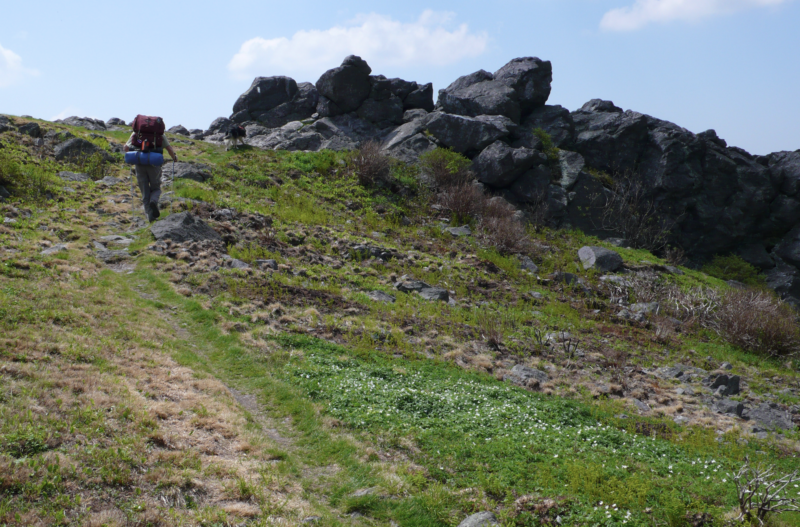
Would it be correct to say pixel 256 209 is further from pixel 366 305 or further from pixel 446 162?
pixel 446 162

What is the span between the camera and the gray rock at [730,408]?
31.4 ft

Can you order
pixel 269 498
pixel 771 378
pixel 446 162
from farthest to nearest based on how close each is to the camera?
pixel 446 162
pixel 771 378
pixel 269 498

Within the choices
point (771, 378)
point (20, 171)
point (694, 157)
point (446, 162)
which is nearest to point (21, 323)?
point (20, 171)

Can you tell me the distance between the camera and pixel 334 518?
485cm

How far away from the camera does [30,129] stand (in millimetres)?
22156

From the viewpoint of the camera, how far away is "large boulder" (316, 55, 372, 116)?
1507 inches

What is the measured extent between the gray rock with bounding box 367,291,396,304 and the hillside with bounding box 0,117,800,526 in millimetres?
81

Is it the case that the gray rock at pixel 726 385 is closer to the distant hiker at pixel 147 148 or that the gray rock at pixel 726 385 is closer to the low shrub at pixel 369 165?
the distant hiker at pixel 147 148

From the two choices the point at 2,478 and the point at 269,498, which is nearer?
the point at 2,478

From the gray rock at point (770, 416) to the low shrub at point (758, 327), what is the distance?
548 cm

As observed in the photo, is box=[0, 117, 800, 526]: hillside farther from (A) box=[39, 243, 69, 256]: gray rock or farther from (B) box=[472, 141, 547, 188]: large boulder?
(B) box=[472, 141, 547, 188]: large boulder

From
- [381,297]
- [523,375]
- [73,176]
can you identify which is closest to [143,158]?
[73,176]

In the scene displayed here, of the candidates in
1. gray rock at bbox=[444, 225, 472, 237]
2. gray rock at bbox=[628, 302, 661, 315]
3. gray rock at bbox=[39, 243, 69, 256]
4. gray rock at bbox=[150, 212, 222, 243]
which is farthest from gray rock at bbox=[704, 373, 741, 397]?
gray rock at bbox=[39, 243, 69, 256]

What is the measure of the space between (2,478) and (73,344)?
3418mm
